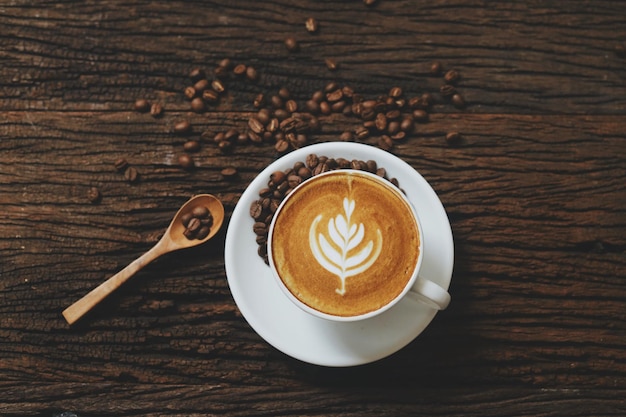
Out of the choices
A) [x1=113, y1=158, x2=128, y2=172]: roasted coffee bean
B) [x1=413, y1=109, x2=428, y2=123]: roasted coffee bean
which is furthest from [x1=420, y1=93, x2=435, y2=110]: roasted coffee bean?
[x1=113, y1=158, x2=128, y2=172]: roasted coffee bean

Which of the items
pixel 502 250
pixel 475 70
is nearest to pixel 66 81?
pixel 475 70

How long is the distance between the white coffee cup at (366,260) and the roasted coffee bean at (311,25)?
1.75 ft

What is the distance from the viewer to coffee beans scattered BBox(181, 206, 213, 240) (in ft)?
5.40

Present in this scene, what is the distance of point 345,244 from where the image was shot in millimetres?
1392

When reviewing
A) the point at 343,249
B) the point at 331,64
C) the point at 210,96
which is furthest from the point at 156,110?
the point at 343,249

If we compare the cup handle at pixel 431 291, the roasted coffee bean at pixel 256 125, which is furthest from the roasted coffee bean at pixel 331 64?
the cup handle at pixel 431 291

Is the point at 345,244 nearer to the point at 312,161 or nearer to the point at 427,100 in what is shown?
the point at 312,161

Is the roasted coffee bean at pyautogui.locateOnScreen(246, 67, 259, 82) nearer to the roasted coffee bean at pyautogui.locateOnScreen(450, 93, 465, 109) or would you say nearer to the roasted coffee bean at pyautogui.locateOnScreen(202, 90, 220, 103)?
the roasted coffee bean at pyautogui.locateOnScreen(202, 90, 220, 103)

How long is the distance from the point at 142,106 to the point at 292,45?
410 millimetres

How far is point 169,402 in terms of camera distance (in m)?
1.70

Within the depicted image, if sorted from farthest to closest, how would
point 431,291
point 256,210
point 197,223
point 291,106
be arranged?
point 291,106, point 197,223, point 256,210, point 431,291

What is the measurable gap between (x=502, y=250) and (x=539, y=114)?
1.21 ft

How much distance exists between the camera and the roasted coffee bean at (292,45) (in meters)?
1.77

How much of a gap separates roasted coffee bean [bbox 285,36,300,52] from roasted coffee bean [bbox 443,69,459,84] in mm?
388
